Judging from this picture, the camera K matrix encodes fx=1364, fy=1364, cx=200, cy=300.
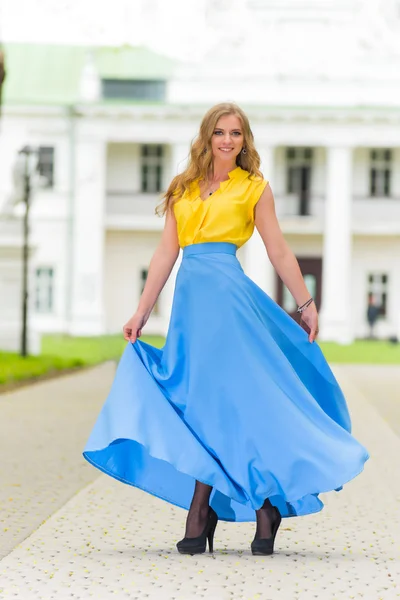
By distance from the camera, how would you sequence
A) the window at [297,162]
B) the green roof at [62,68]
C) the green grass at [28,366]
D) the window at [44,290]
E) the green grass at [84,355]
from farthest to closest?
the window at [297,162]
the green roof at [62,68]
the window at [44,290]
the green grass at [84,355]
the green grass at [28,366]

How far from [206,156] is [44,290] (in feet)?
126

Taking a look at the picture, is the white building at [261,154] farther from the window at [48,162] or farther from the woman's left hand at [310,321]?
the woman's left hand at [310,321]

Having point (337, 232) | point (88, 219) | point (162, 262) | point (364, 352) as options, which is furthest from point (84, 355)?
point (162, 262)

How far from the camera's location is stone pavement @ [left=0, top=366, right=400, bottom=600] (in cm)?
464

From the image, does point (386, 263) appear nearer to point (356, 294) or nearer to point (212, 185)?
point (356, 294)

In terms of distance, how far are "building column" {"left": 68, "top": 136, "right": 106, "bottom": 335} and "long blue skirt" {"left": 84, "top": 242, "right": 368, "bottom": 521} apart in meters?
37.6

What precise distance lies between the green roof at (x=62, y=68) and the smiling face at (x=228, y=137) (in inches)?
1504

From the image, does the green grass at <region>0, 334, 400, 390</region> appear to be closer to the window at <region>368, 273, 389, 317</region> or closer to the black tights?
the window at <region>368, 273, 389, 317</region>

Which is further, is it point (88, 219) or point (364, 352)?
point (88, 219)

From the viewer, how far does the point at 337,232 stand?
4341cm

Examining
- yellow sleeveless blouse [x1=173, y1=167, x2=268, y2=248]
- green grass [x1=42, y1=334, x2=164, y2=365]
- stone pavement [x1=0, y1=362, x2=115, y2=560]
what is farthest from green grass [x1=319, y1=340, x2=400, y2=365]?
yellow sleeveless blouse [x1=173, y1=167, x2=268, y2=248]

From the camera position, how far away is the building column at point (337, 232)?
43125 millimetres

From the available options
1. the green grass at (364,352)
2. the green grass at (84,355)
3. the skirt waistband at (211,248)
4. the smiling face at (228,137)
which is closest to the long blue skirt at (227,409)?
the skirt waistband at (211,248)

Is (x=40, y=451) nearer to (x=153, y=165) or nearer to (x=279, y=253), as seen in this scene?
(x=279, y=253)
